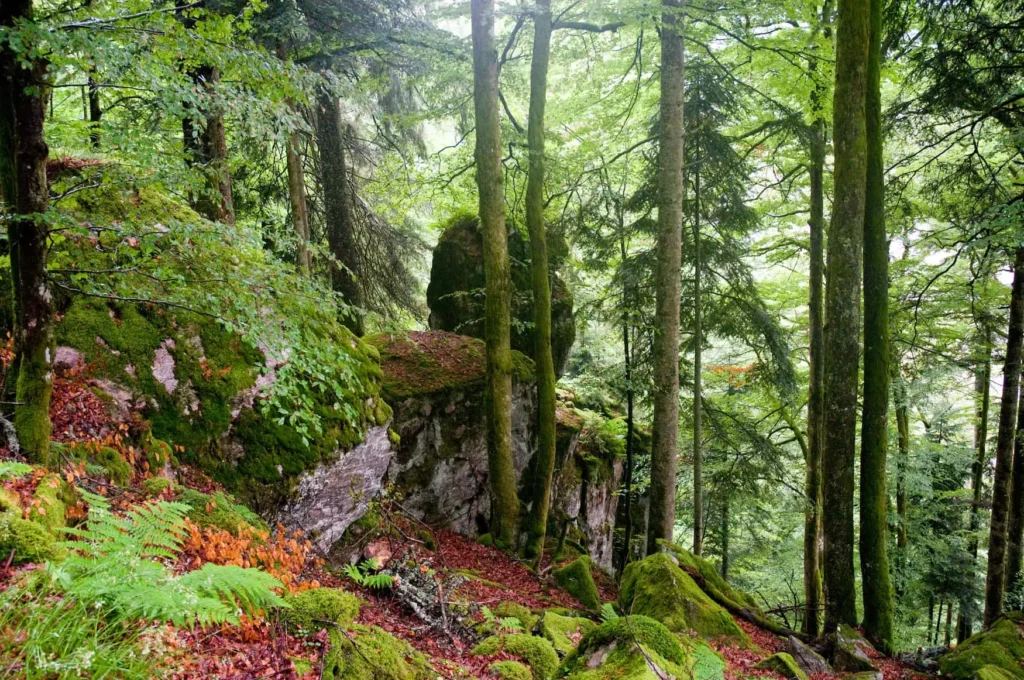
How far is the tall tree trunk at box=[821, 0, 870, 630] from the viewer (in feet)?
21.6

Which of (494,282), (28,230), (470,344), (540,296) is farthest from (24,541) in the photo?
(470,344)

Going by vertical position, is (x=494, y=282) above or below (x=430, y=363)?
above

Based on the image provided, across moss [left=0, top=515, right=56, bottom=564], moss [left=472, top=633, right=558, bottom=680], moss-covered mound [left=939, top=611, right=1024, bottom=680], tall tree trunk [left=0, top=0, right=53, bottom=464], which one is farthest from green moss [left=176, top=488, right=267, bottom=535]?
moss-covered mound [left=939, top=611, right=1024, bottom=680]

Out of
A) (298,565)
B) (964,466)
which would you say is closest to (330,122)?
(298,565)

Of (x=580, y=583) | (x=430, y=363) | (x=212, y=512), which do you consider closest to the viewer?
(x=212, y=512)

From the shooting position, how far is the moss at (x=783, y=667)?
5078 millimetres

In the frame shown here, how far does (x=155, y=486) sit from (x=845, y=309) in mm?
7356

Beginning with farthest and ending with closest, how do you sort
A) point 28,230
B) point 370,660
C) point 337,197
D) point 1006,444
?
1. point 337,197
2. point 1006,444
3. point 28,230
4. point 370,660

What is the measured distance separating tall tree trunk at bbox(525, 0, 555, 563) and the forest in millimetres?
61

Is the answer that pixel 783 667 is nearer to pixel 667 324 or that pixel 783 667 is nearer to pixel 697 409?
pixel 667 324

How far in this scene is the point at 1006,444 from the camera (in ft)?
27.8

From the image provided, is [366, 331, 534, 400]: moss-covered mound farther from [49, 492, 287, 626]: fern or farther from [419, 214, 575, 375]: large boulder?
[49, 492, 287, 626]: fern

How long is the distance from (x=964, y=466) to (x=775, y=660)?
39.8 feet

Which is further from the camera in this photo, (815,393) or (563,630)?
(815,393)
